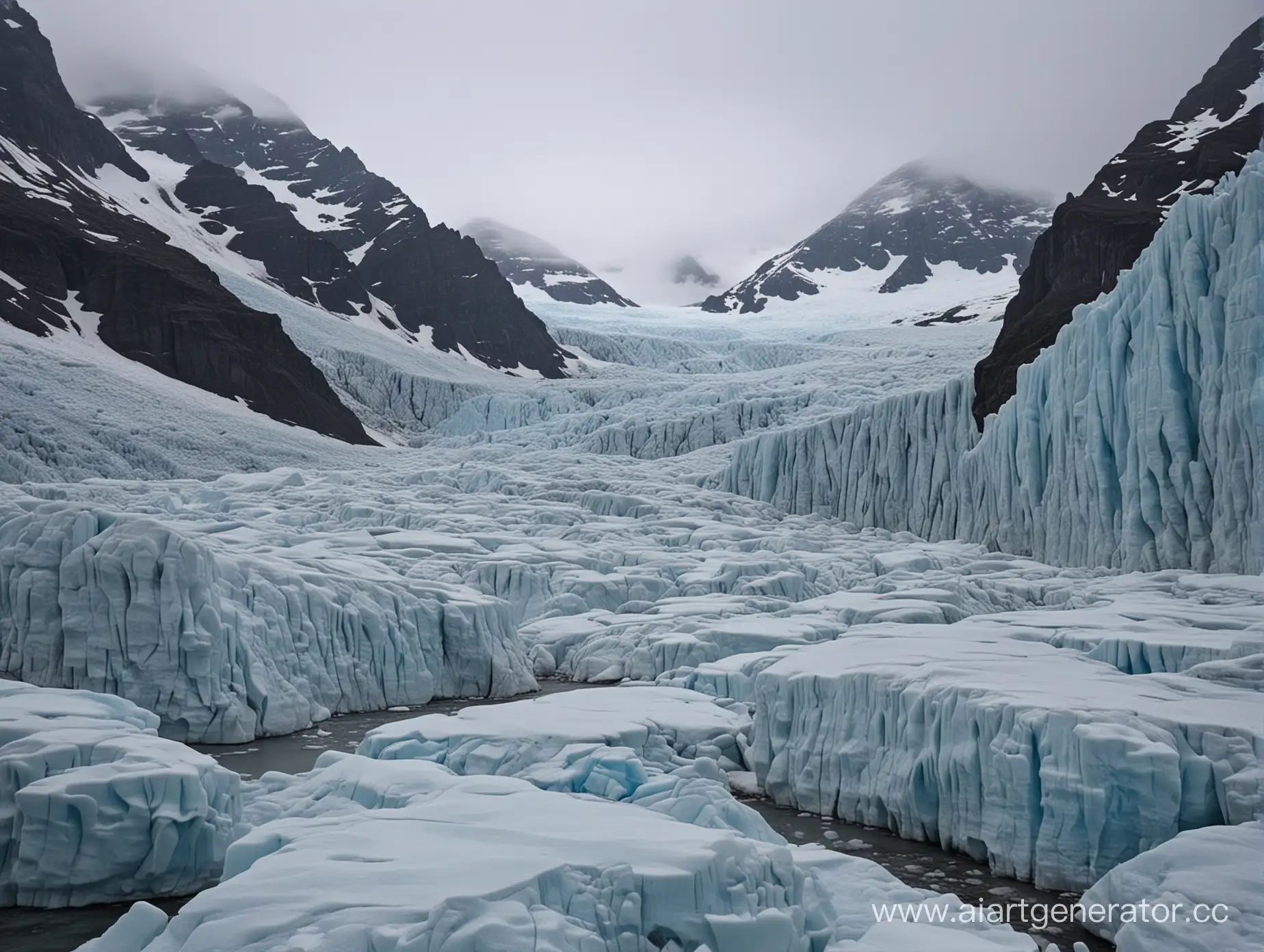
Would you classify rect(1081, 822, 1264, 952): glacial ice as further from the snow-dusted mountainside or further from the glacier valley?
the snow-dusted mountainside

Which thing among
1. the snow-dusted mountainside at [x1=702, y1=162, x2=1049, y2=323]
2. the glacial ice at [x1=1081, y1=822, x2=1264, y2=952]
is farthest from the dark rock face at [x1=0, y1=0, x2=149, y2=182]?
the glacial ice at [x1=1081, y1=822, x2=1264, y2=952]

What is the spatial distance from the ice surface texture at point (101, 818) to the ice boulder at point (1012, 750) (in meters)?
6.18

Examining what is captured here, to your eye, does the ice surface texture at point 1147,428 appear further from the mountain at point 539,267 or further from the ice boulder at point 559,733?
the mountain at point 539,267

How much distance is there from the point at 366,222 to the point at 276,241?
20.8 meters

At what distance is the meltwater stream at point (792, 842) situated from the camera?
26.2 feet

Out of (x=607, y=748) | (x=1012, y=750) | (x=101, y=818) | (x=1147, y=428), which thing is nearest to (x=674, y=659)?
(x=607, y=748)

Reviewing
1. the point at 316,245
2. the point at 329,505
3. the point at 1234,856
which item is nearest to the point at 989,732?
the point at 1234,856

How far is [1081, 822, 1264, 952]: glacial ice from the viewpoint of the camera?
6.80m

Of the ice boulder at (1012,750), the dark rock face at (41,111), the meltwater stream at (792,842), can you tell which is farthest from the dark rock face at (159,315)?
the ice boulder at (1012,750)

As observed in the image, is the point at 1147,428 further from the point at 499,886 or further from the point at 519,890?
the point at 499,886

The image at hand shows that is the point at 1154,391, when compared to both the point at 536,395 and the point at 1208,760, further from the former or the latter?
the point at 536,395

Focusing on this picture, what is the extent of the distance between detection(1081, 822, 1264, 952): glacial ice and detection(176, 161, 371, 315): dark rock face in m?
69.9

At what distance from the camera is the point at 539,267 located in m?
158

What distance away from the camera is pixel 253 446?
41656 millimetres
